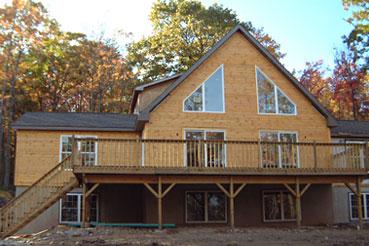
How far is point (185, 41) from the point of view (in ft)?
142

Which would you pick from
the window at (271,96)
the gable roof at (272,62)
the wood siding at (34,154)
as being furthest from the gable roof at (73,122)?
the window at (271,96)

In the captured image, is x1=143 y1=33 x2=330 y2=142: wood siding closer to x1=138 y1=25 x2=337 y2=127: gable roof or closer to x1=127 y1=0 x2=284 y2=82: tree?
x1=138 y1=25 x2=337 y2=127: gable roof

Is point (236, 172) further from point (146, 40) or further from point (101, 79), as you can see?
point (146, 40)

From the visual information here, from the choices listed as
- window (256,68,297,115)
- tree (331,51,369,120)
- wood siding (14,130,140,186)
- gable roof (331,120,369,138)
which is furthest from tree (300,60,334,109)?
wood siding (14,130,140,186)

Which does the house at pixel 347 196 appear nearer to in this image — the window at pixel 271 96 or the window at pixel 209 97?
the window at pixel 271 96

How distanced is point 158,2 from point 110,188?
27711 millimetres

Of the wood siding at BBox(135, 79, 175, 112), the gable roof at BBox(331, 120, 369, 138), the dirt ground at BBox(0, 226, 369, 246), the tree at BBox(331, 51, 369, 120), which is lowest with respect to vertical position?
the dirt ground at BBox(0, 226, 369, 246)

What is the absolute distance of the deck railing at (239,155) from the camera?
1935 centimetres

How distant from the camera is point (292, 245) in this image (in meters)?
13.8

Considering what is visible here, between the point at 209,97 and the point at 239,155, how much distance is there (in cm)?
286

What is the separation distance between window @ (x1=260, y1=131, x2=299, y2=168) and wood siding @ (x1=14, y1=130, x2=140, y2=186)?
30.7ft

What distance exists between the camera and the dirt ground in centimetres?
1416

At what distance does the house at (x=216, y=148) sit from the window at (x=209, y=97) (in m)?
0.04

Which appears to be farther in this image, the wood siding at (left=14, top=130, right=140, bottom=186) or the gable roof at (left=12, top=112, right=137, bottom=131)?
the gable roof at (left=12, top=112, right=137, bottom=131)
